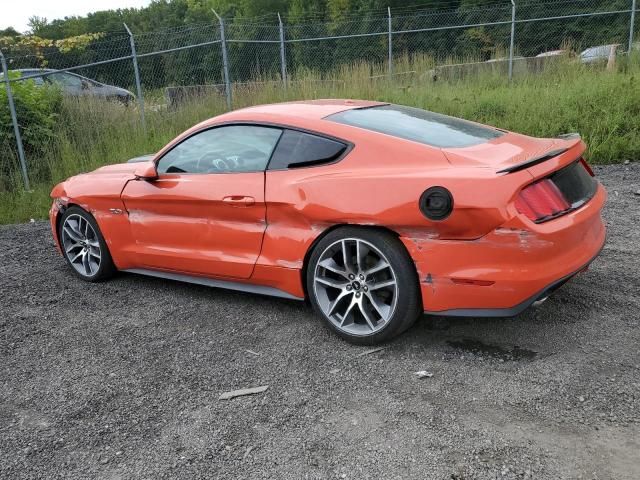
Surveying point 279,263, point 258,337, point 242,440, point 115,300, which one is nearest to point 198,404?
point 242,440

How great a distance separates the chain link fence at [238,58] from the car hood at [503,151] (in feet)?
25.6

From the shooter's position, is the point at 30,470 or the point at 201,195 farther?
the point at 201,195

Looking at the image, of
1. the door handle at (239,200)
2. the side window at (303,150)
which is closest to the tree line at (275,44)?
the door handle at (239,200)

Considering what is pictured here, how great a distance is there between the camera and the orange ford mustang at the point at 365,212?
320 cm

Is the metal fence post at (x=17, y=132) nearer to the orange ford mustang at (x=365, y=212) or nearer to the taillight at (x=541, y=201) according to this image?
the orange ford mustang at (x=365, y=212)

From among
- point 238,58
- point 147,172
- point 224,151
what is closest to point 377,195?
point 224,151

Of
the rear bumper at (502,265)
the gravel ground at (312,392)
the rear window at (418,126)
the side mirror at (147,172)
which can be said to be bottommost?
the gravel ground at (312,392)

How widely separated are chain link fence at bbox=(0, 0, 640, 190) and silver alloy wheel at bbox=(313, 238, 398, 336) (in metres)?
7.62

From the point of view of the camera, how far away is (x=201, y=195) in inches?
168

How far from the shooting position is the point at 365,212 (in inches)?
137

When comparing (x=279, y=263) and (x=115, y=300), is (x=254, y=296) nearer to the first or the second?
(x=279, y=263)

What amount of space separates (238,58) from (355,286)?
10.6 m

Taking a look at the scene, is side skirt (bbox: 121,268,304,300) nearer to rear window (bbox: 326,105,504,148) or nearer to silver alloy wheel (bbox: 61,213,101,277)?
silver alloy wheel (bbox: 61,213,101,277)

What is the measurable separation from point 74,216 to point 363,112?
274cm
